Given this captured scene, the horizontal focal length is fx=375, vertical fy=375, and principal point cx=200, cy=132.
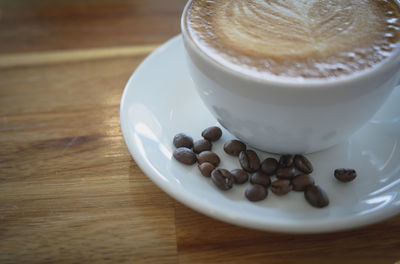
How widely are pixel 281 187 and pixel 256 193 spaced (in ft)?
0.19

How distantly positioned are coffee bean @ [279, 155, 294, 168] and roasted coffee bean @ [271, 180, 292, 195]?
0.21 feet

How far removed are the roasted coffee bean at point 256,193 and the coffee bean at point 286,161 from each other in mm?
101

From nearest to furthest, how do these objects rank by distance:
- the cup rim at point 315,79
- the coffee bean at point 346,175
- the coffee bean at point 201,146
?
the cup rim at point 315,79 < the coffee bean at point 346,175 < the coffee bean at point 201,146

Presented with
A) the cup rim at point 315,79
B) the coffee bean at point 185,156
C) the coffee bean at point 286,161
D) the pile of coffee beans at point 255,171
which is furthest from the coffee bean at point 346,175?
the coffee bean at point 185,156

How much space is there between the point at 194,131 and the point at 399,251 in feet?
1.81

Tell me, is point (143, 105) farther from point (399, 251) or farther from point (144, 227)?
point (399, 251)

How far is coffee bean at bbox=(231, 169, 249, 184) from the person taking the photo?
838 millimetres

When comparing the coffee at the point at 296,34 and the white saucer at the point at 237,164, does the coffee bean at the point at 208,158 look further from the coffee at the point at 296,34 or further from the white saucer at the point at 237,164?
the coffee at the point at 296,34

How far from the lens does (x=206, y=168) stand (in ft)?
2.81

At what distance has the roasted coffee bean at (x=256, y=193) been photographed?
0.79 metres

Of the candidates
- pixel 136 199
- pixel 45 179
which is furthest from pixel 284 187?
pixel 45 179

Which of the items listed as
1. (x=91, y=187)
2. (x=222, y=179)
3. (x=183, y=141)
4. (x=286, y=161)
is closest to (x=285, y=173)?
(x=286, y=161)

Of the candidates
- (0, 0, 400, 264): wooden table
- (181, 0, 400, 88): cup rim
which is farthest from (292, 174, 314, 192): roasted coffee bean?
(181, 0, 400, 88): cup rim

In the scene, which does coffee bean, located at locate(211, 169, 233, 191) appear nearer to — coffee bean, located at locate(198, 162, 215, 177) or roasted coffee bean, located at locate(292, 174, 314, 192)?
coffee bean, located at locate(198, 162, 215, 177)
